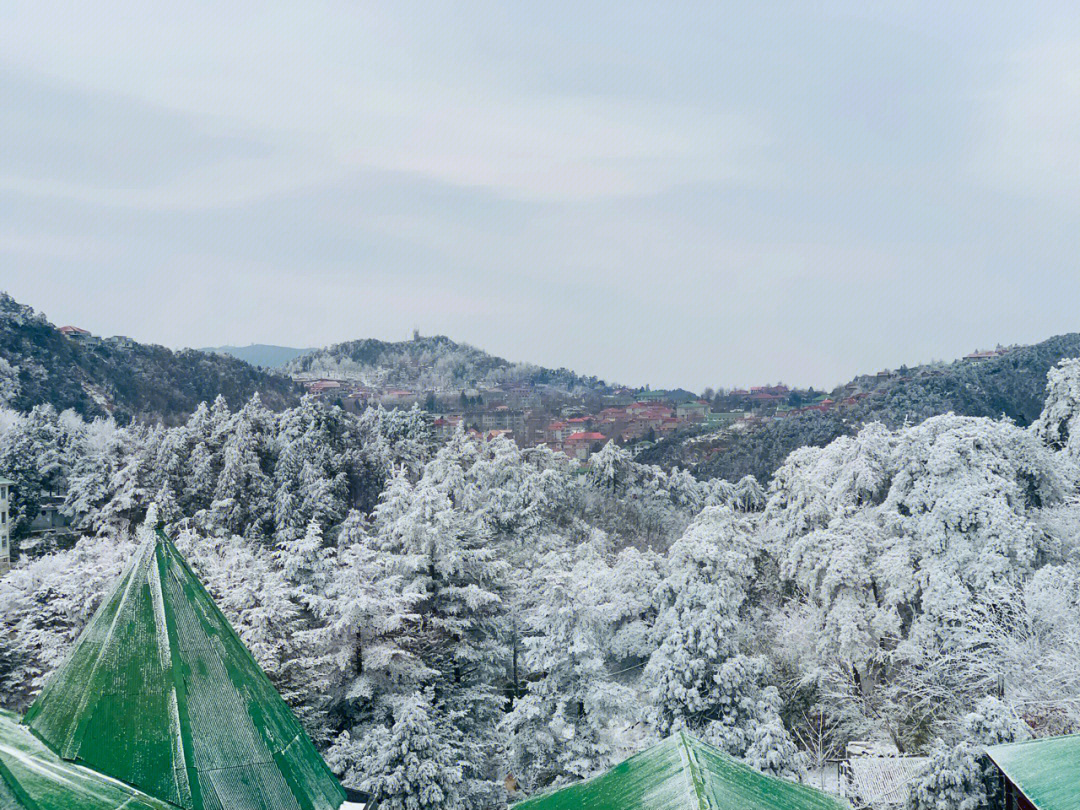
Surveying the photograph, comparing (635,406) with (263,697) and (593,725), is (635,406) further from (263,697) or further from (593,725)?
(263,697)

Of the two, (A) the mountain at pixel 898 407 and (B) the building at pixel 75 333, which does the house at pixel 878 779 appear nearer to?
(A) the mountain at pixel 898 407

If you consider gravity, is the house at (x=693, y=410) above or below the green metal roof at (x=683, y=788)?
above

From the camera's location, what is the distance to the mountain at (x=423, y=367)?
212 ft

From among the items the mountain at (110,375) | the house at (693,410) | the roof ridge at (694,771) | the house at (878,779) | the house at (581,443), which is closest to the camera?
the roof ridge at (694,771)

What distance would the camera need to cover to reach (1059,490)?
18.5m

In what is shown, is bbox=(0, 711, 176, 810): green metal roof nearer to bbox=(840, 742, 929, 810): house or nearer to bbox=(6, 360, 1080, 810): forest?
bbox=(6, 360, 1080, 810): forest

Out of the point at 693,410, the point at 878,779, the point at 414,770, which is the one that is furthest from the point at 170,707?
the point at 693,410

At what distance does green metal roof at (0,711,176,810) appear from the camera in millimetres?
3758

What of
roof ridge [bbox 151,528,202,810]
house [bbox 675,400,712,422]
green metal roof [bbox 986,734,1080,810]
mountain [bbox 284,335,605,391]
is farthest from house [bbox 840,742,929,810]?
mountain [bbox 284,335,605,391]

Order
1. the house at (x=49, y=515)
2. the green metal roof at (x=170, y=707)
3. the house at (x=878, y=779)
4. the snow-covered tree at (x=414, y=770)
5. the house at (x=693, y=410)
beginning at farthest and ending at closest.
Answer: the house at (x=693, y=410), the house at (x=49, y=515), the house at (x=878, y=779), the snow-covered tree at (x=414, y=770), the green metal roof at (x=170, y=707)

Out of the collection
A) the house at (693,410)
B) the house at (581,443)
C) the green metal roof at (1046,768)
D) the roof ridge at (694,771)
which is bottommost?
the green metal roof at (1046,768)

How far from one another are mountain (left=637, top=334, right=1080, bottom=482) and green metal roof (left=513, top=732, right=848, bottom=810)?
83.9ft

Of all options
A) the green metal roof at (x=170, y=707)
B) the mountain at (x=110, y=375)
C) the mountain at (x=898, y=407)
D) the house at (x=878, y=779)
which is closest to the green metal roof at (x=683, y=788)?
the green metal roof at (x=170, y=707)

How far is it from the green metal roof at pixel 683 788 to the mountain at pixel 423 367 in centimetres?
5252
